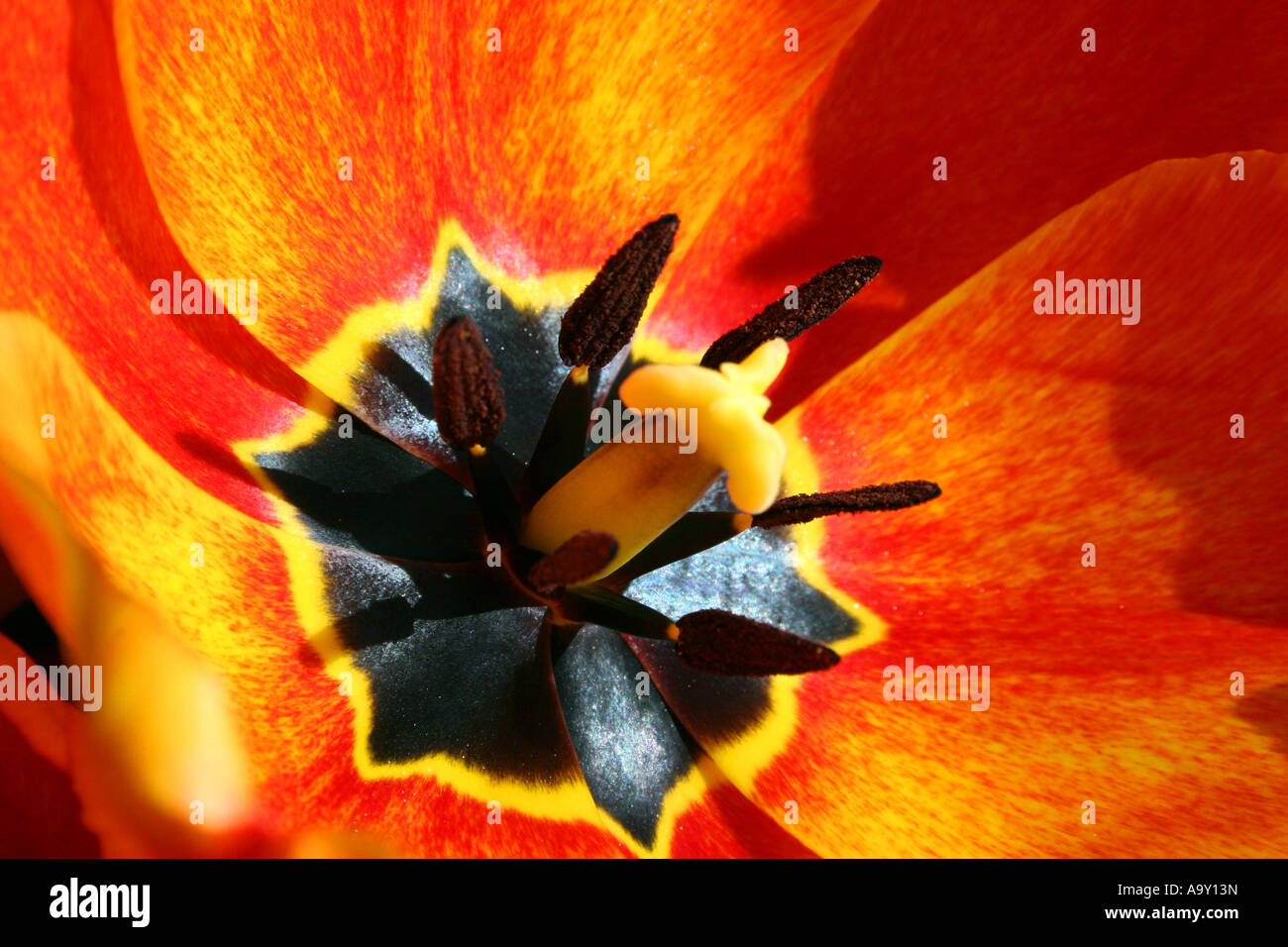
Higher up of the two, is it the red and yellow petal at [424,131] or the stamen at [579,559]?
the red and yellow petal at [424,131]

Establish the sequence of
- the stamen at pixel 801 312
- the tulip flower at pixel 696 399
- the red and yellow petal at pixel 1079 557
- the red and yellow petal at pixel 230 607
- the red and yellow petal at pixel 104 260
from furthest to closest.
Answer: the stamen at pixel 801 312 < the red and yellow petal at pixel 1079 557 < the tulip flower at pixel 696 399 < the red and yellow petal at pixel 104 260 < the red and yellow petal at pixel 230 607

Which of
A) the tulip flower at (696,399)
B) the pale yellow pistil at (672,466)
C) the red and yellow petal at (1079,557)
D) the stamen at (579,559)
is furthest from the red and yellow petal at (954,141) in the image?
the stamen at (579,559)

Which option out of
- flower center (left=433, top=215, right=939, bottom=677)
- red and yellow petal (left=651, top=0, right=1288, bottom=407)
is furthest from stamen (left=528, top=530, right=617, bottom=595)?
red and yellow petal (left=651, top=0, right=1288, bottom=407)

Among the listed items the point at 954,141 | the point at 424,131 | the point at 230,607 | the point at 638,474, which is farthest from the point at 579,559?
the point at 954,141

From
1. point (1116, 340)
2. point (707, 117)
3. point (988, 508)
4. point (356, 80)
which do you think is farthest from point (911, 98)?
point (356, 80)

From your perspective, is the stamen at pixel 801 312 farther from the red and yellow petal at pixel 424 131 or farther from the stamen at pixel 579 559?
the stamen at pixel 579 559

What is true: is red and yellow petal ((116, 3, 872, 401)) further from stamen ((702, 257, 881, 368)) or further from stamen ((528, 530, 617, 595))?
stamen ((528, 530, 617, 595))
